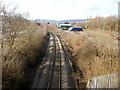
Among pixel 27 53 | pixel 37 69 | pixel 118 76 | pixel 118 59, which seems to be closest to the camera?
pixel 118 76

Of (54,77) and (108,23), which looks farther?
(108,23)

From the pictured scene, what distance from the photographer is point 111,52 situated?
931 centimetres

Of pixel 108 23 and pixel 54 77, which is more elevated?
pixel 108 23

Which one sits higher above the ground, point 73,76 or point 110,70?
point 110,70

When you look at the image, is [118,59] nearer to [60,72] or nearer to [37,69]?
[60,72]

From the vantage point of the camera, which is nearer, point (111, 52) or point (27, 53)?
point (111, 52)

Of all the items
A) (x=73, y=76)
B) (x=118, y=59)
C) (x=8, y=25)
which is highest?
(x=8, y=25)

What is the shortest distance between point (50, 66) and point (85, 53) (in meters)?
3.49

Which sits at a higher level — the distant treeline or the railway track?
the distant treeline

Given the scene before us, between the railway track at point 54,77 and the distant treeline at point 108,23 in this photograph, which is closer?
the railway track at point 54,77

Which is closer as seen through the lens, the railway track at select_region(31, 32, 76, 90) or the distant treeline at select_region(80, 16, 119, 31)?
the railway track at select_region(31, 32, 76, 90)

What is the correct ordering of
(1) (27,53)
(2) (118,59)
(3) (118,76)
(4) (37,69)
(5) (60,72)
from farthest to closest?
(1) (27,53) < (4) (37,69) < (5) (60,72) < (2) (118,59) < (3) (118,76)

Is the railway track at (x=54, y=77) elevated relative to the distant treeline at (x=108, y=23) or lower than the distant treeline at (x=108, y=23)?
lower

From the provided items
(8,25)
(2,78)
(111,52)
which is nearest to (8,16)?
(8,25)
